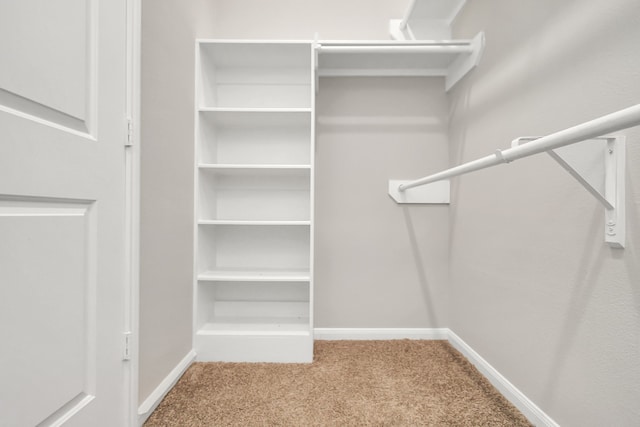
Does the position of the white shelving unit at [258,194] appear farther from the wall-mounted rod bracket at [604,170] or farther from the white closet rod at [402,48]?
the wall-mounted rod bracket at [604,170]

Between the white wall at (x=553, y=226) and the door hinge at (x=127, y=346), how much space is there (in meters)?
1.38

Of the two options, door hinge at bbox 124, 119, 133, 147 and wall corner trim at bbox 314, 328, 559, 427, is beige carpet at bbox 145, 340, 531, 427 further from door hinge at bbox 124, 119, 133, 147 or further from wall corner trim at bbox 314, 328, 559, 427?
door hinge at bbox 124, 119, 133, 147

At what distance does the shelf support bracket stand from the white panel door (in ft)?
3.71

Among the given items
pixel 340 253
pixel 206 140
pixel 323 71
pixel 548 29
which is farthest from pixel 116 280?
pixel 548 29

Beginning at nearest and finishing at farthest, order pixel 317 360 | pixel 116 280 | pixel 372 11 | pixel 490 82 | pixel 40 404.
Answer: pixel 40 404
pixel 116 280
pixel 490 82
pixel 317 360
pixel 372 11

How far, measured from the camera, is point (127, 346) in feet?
3.34

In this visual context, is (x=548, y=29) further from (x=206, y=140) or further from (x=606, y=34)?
(x=206, y=140)

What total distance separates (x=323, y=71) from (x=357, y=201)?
78cm

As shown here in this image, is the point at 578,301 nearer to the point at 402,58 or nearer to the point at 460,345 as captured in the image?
the point at 460,345

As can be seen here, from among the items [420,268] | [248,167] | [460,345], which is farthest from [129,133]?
[460,345]

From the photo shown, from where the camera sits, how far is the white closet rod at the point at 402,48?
61.4 inches

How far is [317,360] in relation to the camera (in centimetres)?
160

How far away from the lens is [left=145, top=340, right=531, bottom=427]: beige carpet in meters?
1.14

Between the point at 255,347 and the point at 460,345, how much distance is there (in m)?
1.08
